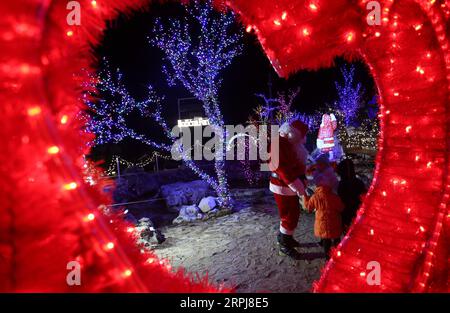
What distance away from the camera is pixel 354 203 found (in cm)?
454

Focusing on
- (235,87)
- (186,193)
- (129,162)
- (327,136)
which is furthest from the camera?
(235,87)

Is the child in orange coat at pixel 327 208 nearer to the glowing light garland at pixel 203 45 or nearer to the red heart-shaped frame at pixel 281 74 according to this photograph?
the red heart-shaped frame at pixel 281 74

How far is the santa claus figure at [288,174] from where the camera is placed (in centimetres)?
444

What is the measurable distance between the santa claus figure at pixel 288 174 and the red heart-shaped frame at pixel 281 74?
197cm

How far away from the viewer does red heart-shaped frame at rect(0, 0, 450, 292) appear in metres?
1.21

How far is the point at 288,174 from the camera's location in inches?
173

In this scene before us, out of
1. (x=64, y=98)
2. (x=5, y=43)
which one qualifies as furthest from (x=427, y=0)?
(x=5, y=43)

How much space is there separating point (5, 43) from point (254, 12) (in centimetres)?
138

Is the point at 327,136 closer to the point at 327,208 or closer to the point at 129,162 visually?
the point at 327,208

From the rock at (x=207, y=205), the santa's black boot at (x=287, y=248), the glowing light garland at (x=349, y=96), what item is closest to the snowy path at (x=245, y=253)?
the santa's black boot at (x=287, y=248)

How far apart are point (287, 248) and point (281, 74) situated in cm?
335

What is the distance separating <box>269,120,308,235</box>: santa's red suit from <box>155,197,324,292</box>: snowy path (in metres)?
0.59

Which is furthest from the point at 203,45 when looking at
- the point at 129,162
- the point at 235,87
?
the point at 235,87

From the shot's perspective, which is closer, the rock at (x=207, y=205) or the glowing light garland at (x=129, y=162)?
the rock at (x=207, y=205)
